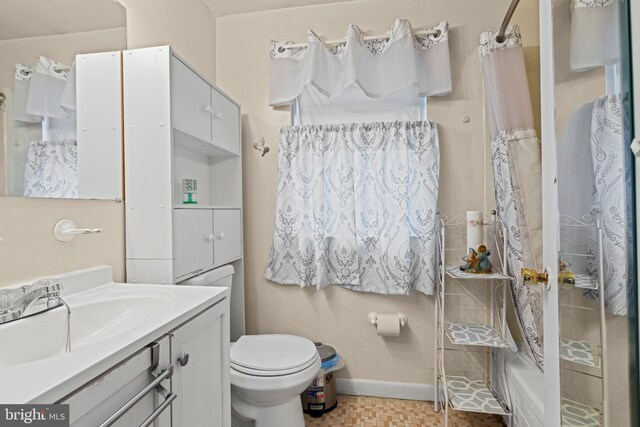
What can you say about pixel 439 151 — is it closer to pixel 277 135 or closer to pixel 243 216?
pixel 277 135

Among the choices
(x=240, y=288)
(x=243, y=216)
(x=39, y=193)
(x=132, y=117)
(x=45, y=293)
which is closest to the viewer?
(x=45, y=293)

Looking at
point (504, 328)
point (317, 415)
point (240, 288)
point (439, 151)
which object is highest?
point (439, 151)

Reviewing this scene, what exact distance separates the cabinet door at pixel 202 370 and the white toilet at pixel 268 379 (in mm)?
262

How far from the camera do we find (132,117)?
1.24 meters

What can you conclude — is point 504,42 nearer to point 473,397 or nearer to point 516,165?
point 516,165

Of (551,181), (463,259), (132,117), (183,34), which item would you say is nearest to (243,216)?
(132,117)

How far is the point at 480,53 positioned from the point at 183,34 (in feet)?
5.45

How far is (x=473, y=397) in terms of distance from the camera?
155cm

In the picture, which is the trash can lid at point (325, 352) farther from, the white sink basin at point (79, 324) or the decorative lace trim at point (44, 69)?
the decorative lace trim at point (44, 69)

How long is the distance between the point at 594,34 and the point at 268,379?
153 cm

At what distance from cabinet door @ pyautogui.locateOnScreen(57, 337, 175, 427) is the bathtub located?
54.6 inches

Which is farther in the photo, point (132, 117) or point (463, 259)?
point (463, 259)

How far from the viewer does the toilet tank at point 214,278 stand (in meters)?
1.36

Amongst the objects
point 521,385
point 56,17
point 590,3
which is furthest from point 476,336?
point 56,17
